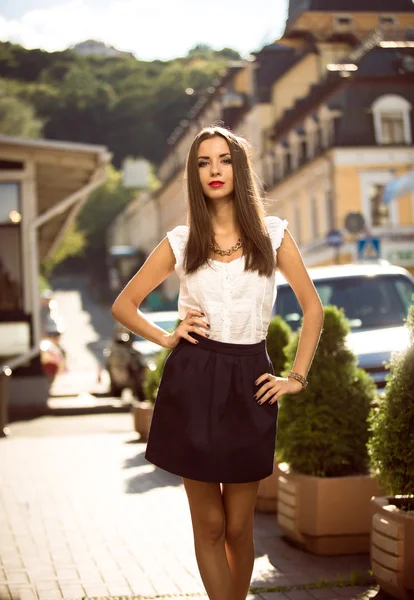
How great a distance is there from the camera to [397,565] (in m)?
5.54

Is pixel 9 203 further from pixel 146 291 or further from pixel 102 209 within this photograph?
pixel 102 209

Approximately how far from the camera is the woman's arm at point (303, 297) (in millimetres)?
4332

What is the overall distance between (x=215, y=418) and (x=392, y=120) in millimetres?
45004

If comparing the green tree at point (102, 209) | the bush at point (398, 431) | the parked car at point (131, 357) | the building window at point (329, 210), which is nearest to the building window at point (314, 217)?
the building window at point (329, 210)

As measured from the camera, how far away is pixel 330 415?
7.08 m

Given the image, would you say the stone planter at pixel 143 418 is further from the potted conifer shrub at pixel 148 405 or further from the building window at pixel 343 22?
the building window at pixel 343 22

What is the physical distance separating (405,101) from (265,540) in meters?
42.2

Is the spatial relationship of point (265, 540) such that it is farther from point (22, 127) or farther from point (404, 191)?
point (22, 127)

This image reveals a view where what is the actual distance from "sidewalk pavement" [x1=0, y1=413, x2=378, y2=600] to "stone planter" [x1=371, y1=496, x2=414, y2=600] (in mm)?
259

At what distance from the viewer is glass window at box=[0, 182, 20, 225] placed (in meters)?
21.3

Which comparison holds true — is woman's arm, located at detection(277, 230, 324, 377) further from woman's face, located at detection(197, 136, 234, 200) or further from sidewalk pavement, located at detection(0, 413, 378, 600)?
sidewalk pavement, located at detection(0, 413, 378, 600)

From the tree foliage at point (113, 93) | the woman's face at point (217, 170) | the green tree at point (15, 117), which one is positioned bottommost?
the woman's face at point (217, 170)

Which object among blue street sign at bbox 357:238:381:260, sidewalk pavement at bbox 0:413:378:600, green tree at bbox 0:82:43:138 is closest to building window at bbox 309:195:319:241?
blue street sign at bbox 357:238:381:260

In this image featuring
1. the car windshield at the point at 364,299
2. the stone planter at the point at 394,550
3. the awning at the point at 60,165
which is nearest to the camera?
the stone planter at the point at 394,550
